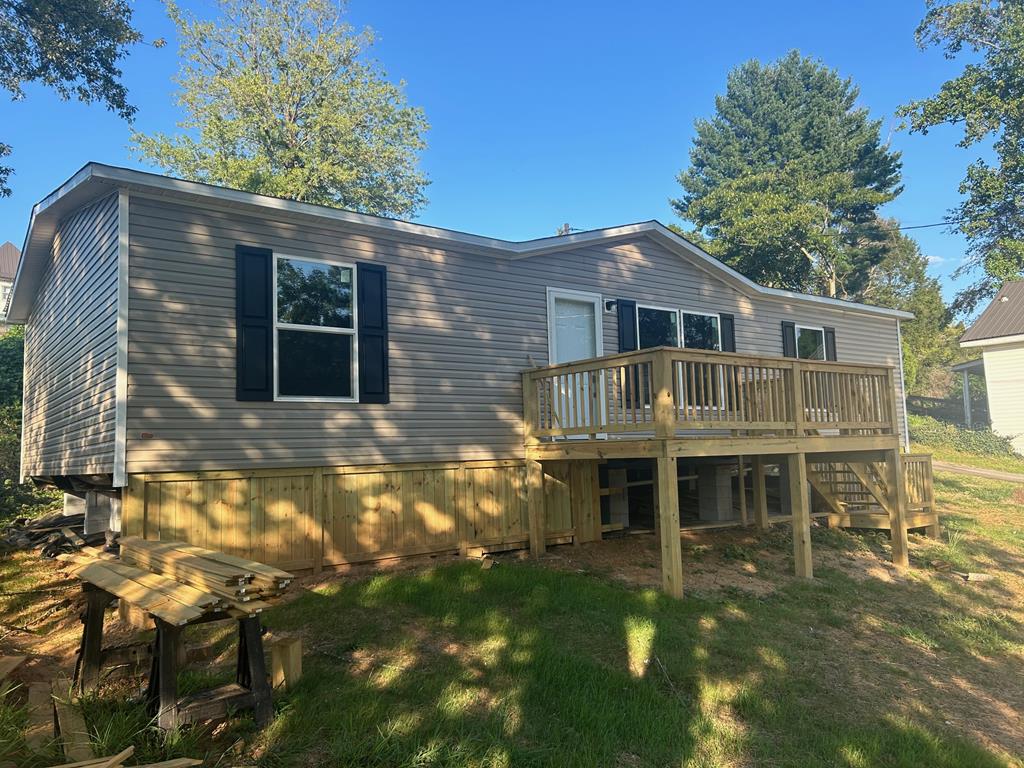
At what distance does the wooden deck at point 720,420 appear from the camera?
21.4 feet

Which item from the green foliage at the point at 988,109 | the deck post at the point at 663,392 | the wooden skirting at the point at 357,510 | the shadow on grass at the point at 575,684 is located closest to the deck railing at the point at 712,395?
the deck post at the point at 663,392

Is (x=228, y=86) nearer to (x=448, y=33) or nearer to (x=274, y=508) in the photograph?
(x=448, y=33)

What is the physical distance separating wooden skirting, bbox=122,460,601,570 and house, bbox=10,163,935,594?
0.07 ft

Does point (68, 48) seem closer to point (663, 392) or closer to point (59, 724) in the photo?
point (663, 392)

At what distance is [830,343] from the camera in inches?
516

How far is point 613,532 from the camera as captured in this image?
9.42 m

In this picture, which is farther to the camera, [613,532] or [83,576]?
[613,532]

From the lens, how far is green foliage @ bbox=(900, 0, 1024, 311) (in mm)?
22516

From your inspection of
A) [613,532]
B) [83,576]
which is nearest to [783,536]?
[613,532]

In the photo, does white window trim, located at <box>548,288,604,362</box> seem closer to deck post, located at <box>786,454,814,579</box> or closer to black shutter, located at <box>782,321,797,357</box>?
deck post, located at <box>786,454,814,579</box>

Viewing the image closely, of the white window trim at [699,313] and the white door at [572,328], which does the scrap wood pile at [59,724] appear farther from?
the white window trim at [699,313]

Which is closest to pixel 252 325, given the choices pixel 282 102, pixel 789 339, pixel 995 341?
pixel 789 339

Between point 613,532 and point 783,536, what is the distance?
8.95 feet

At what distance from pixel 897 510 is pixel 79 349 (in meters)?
10.7
